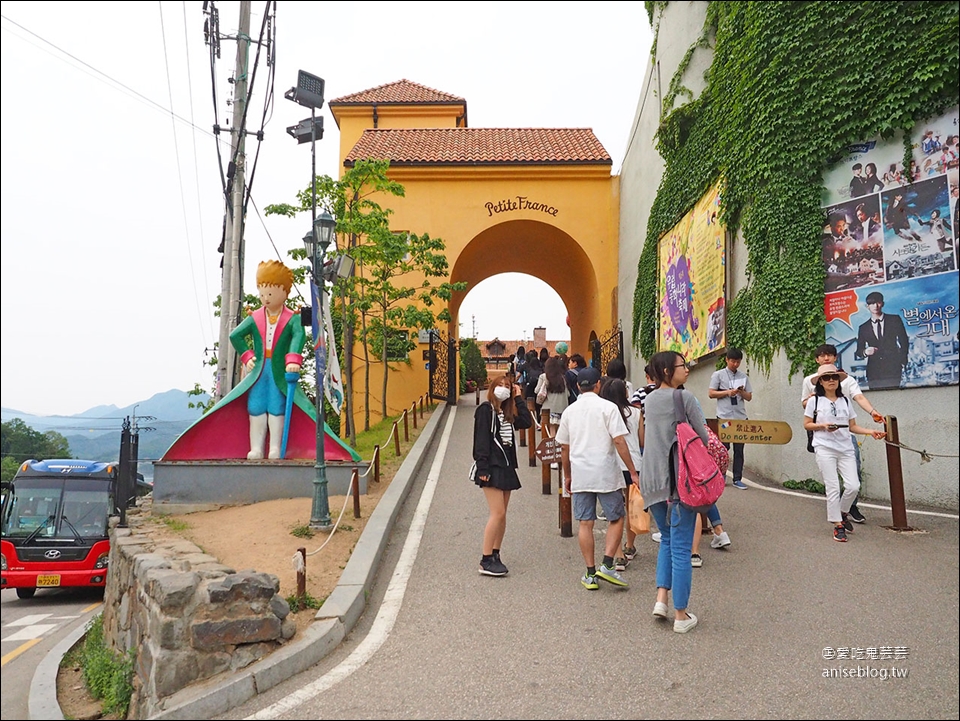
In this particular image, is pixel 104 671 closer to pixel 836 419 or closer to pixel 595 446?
pixel 595 446

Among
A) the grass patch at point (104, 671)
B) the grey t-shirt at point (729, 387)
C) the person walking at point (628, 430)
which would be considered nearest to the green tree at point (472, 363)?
the grey t-shirt at point (729, 387)

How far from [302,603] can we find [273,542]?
8.62 feet

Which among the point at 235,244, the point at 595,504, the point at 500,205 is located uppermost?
the point at 500,205

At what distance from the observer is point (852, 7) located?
979 centimetres

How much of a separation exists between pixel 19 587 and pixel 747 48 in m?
18.0

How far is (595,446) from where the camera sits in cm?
595

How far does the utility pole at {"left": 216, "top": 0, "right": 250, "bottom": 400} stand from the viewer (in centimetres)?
1323

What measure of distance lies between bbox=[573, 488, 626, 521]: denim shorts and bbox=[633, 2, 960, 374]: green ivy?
18.1 ft

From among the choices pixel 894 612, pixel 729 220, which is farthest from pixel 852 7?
pixel 894 612

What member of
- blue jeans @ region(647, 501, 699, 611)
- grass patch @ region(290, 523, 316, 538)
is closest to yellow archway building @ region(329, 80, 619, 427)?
grass patch @ region(290, 523, 316, 538)

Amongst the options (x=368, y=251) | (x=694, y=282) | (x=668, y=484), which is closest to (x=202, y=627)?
(x=668, y=484)

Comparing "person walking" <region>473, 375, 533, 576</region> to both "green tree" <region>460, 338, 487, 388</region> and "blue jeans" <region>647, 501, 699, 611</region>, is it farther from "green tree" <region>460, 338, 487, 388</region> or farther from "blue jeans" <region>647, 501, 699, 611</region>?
"green tree" <region>460, 338, 487, 388</region>

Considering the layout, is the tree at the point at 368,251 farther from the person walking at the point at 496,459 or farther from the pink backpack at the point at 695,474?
the pink backpack at the point at 695,474

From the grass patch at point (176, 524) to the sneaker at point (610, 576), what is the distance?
5940 millimetres
